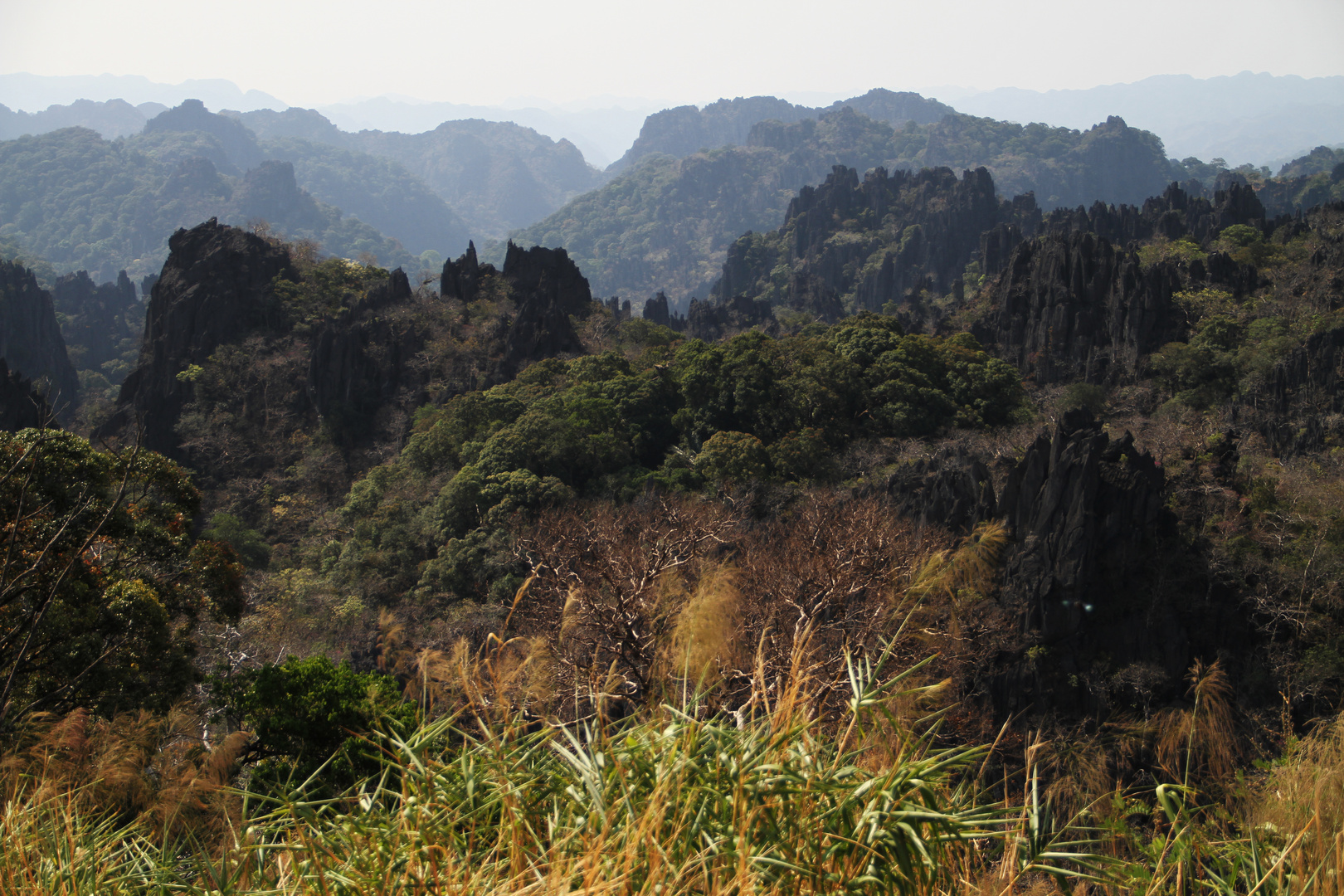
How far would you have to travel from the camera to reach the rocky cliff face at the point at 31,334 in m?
49.9

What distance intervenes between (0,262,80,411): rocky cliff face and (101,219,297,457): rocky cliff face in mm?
17021

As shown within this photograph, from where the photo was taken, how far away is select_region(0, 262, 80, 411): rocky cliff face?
49.9 meters

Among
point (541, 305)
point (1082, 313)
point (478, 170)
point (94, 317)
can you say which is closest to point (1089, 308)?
point (1082, 313)

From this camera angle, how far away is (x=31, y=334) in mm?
51750

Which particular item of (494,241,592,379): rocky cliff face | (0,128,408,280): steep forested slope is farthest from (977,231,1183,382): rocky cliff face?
(0,128,408,280): steep forested slope

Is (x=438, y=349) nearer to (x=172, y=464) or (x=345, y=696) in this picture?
(x=172, y=464)

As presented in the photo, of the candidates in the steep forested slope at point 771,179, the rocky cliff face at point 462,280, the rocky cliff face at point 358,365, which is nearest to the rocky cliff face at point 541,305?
the rocky cliff face at point 462,280

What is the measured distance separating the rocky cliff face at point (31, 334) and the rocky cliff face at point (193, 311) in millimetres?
17021

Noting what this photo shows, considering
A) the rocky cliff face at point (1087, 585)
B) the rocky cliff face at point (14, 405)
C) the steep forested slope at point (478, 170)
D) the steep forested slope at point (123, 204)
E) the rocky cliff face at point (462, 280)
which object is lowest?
the rocky cliff face at point (1087, 585)

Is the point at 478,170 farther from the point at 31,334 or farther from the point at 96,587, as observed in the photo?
the point at 96,587

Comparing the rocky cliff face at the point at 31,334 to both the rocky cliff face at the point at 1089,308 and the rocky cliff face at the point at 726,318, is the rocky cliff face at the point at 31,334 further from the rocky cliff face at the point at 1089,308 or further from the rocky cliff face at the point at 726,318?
the rocky cliff face at the point at 1089,308

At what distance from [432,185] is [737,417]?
610ft

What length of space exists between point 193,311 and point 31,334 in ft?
79.2

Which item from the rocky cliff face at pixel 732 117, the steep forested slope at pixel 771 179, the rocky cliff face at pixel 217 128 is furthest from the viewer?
the rocky cliff face at pixel 732 117
